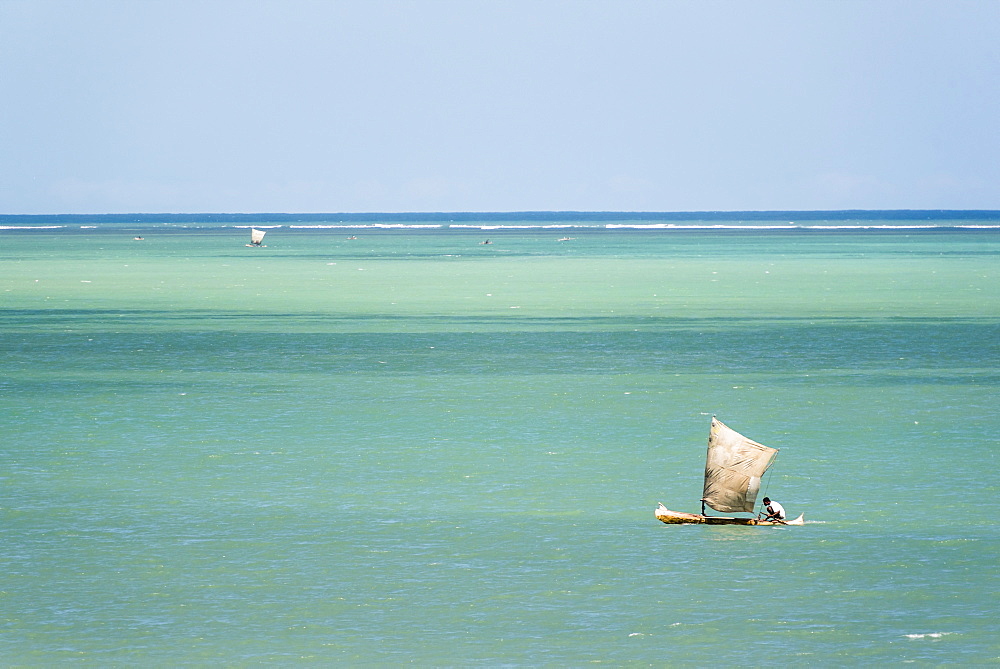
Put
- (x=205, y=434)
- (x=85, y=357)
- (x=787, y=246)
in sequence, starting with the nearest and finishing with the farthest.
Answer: (x=205, y=434), (x=85, y=357), (x=787, y=246)

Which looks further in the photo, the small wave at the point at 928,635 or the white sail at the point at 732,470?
the white sail at the point at 732,470

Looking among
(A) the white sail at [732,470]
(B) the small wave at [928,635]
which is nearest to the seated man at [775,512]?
(A) the white sail at [732,470]

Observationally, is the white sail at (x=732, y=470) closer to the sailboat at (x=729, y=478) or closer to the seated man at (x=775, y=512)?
the sailboat at (x=729, y=478)

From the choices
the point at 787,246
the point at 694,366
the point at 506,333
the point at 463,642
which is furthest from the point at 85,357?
the point at 787,246

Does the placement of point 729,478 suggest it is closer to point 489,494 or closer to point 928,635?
point 489,494

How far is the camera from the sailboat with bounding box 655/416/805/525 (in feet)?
50.2

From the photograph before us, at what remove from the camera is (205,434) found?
20.7 m

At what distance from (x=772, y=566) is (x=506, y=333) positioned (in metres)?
23.1

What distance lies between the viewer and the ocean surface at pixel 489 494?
11.7 m

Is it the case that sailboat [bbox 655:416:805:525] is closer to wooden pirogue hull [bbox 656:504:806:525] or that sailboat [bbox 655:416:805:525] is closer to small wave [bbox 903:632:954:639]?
wooden pirogue hull [bbox 656:504:806:525]

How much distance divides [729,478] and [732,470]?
102mm

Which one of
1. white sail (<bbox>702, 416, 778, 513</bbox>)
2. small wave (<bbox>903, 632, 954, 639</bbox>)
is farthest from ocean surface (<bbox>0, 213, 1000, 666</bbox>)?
white sail (<bbox>702, 416, 778, 513</bbox>)

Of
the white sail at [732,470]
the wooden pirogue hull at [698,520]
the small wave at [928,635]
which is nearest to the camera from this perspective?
the small wave at [928,635]

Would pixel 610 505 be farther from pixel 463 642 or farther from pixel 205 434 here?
pixel 205 434
